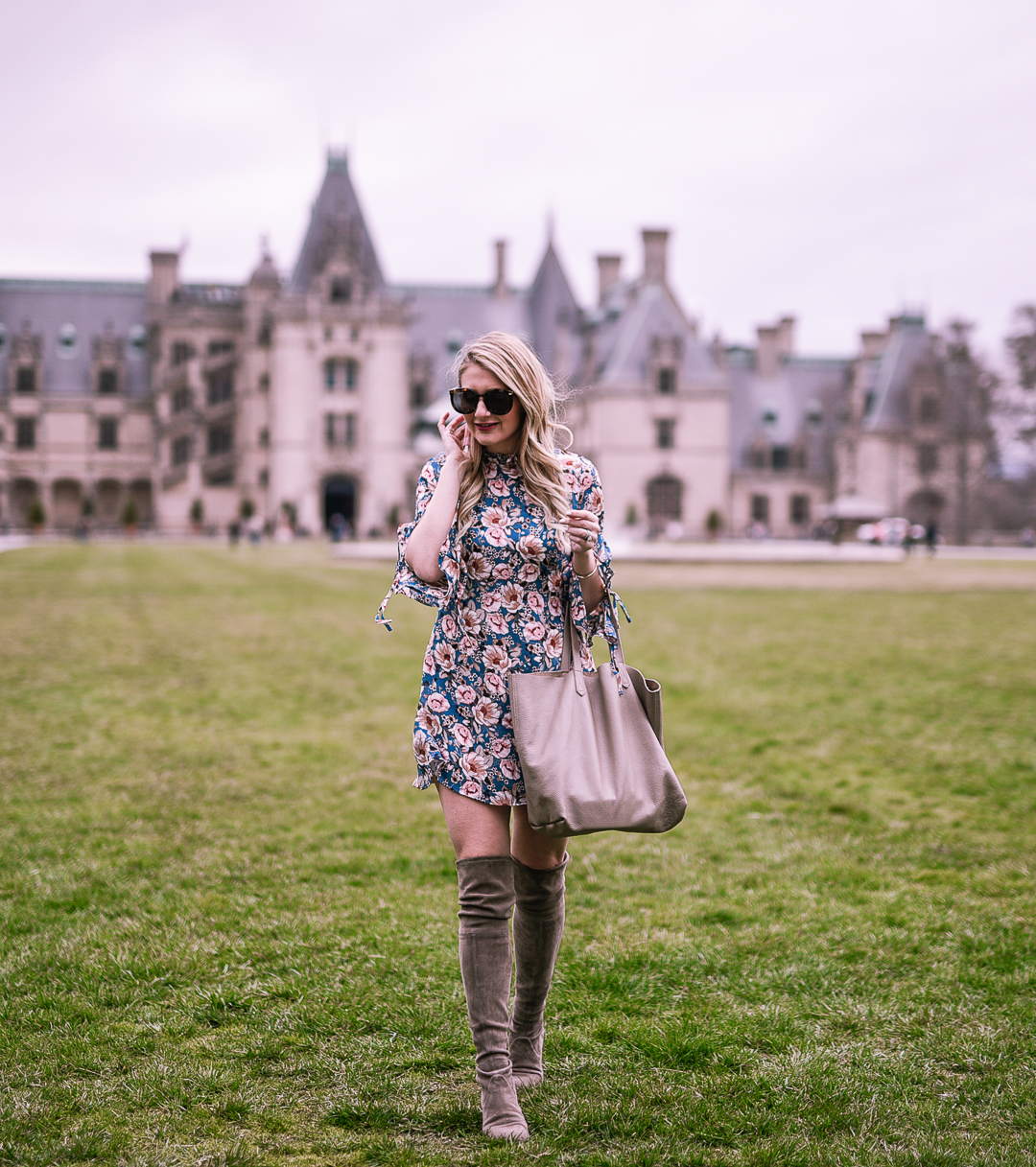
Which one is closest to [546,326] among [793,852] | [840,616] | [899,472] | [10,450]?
[899,472]

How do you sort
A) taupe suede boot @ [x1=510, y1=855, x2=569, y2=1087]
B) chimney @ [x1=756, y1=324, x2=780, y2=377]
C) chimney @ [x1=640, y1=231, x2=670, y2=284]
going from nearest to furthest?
taupe suede boot @ [x1=510, y1=855, x2=569, y2=1087]
chimney @ [x1=640, y1=231, x2=670, y2=284]
chimney @ [x1=756, y1=324, x2=780, y2=377]

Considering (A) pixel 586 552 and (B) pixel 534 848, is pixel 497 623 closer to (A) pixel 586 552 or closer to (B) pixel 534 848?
(A) pixel 586 552

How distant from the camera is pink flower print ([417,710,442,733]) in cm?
368

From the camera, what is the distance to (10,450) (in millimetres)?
74438

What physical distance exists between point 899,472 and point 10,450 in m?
57.6

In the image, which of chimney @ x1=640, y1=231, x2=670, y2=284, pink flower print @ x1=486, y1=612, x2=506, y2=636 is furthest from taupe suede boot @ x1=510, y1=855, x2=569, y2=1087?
chimney @ x1=640, y1=231, x2=670, y2=284

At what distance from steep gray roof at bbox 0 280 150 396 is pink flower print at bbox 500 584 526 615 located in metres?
77.9

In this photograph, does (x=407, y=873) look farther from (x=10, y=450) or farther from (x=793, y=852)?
(x=10, y=450)

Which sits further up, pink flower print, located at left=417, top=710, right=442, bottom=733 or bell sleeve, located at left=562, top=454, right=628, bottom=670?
bell sleeve, located at left=562, top=454, right=628, bottom=670

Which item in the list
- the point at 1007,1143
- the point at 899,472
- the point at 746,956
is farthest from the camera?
the point at 899,472

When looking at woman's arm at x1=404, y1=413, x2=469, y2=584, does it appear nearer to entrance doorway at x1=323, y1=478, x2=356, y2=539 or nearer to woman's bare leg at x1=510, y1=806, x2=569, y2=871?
woman's bare leg at x1=510, y1=806, x2=569, y2=871

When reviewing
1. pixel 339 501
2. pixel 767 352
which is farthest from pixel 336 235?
pixel 767 352

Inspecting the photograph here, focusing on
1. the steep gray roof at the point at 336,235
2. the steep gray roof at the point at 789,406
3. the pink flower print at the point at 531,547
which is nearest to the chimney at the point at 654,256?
the steep gray roof at the point at 789,406

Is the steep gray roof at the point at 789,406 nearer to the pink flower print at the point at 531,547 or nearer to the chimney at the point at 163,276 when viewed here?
the chimney at the point at 163,276
